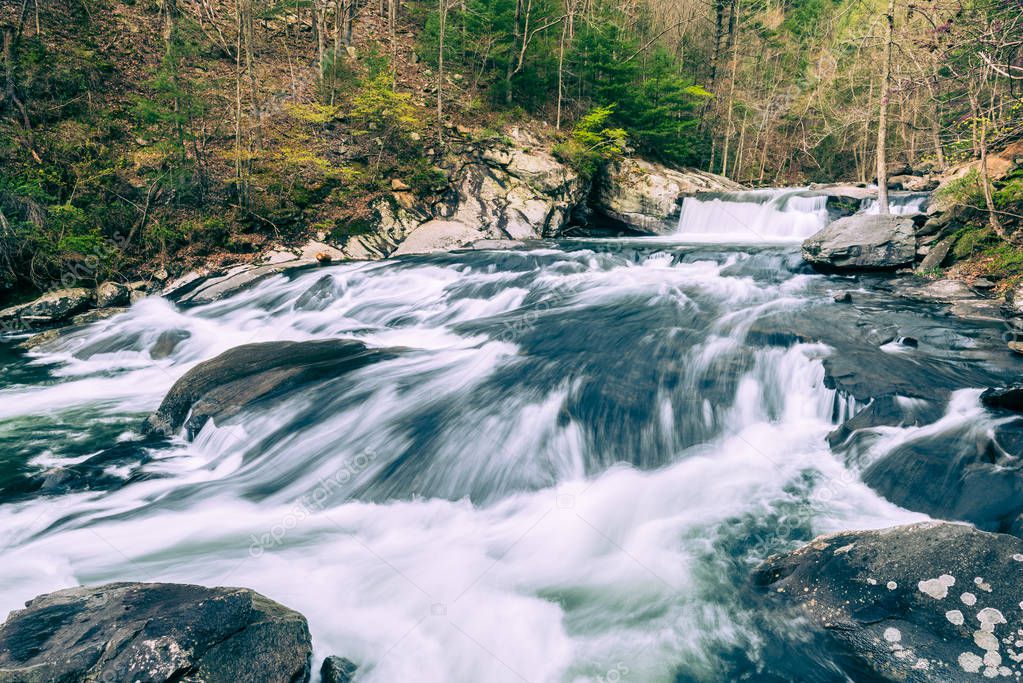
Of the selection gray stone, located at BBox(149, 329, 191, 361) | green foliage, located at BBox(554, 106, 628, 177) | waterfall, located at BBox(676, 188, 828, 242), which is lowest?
gray stone, located at BBox(149, 329, 191, 361)

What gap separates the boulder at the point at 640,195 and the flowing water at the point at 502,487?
1047 cm

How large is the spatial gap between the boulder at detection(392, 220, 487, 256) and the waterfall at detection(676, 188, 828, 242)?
676cm

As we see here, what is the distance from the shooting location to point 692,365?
260 inches

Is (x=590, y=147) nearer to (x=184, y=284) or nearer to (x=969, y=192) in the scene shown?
(x=969, y=192)

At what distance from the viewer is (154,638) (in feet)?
7.72

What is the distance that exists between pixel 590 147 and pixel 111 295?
1442 cm

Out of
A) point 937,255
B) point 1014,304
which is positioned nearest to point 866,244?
point 937,255

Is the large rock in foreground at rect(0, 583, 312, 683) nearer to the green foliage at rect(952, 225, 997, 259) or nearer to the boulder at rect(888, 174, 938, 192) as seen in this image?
the green foliage at rect(952, 225, 997, 259)

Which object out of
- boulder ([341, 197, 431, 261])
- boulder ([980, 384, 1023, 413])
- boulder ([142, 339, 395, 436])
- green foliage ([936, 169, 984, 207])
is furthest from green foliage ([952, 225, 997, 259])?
boulder ([341, 197, 431, 261])

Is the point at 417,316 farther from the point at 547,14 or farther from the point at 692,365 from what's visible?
the point at 547,14

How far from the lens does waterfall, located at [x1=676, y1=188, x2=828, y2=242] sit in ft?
52.4

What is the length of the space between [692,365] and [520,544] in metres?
3.42

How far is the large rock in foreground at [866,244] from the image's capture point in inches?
373

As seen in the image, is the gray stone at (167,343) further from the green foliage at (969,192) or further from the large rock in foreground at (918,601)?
the green foliage at (969,192)
